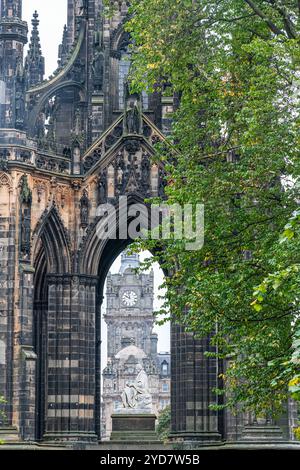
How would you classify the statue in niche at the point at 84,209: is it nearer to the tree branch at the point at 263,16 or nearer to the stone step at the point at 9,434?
the stone step at the point at 9,434

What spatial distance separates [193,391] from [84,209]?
24.5ft

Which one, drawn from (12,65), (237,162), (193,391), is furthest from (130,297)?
(237,162)

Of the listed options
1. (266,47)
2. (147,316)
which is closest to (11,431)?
(266,47)

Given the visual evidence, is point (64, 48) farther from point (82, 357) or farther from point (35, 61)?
point (82, 357)

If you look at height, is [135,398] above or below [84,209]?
below

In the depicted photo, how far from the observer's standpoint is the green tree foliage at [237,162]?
3738 cm

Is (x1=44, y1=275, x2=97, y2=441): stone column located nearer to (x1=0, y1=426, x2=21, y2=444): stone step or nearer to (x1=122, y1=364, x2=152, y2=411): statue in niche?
(x1=122, y1=364, x2=152, y2=411): statue in niche

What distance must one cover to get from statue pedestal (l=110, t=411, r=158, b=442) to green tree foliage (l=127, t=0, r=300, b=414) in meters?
12.4

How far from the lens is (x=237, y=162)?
133 ft

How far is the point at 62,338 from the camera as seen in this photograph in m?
53.6

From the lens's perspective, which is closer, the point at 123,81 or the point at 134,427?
the point at 134,427

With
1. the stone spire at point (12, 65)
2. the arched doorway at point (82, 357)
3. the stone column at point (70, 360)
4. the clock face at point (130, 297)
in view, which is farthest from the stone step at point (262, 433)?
the clock face at point (130, 297)

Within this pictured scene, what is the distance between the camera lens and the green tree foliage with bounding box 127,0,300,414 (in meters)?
37.4

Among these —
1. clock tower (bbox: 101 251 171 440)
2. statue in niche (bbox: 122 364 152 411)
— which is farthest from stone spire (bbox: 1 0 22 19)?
clock tower (bbox: 101 251 171 440)
